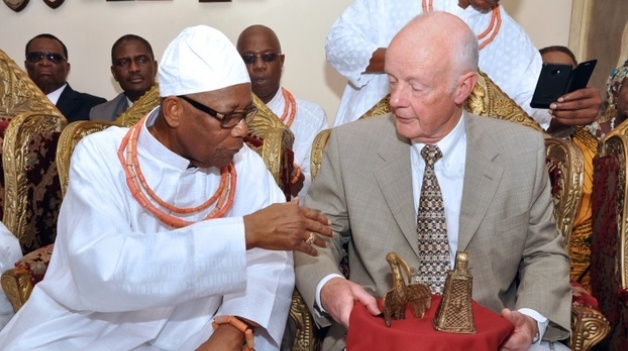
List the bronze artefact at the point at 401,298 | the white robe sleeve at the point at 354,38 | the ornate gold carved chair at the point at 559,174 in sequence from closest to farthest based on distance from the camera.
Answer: the bronze artefact at the point at 401,298 → the ornate gold carved chair at the point at 559,174 → the white robe sleeve at the point at 354,38

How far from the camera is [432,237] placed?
10.3 ft

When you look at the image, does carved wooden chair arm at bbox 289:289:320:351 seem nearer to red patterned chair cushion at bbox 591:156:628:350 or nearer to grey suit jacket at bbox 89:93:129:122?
red patterned chair cushion at bbox 591:156:628:350

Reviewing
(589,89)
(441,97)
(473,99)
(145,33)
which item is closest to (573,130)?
(589,89)

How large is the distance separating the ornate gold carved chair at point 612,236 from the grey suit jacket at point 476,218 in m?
0.38

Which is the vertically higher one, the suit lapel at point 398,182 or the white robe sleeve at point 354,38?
the white robe sleeve at point 354,38

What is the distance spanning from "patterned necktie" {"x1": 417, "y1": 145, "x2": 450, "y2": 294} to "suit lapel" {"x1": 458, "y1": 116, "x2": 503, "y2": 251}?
0.08 meters

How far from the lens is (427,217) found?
10.4ft

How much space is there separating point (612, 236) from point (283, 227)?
1614 millimetres

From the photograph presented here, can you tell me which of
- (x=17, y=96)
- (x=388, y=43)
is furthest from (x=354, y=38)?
(x=17, y=96)

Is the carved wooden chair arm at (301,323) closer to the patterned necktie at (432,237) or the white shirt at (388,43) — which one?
the patterned necktie at (432,237)

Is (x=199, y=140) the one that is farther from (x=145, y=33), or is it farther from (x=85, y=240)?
(x=145, y=33)

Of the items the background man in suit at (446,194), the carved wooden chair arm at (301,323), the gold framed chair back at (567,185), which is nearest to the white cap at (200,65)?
the background man in suit at (446,194)

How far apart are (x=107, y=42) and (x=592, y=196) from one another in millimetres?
5298

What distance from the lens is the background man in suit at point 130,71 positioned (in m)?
6.86
